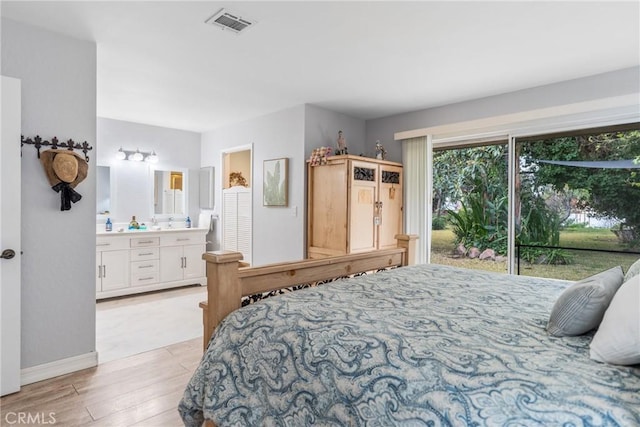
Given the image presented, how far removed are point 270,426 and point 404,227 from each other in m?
3.50

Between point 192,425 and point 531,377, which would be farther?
point 192,425

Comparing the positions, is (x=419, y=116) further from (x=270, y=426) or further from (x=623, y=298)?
(x=270, y=426)

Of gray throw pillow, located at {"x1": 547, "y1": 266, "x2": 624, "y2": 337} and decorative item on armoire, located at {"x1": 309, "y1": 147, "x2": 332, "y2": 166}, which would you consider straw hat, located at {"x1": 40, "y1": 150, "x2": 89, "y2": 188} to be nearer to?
decorative item on armoire, located at {"x1": 309, "y1": 147, "x2": 332, "y2": 166}

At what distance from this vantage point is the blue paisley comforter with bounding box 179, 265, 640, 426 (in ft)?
2.79

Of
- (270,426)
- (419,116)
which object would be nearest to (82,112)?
(270,426)

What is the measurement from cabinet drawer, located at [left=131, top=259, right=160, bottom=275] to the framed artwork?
1729 mm

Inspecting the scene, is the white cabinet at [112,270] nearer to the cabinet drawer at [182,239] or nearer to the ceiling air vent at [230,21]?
the cabinet drawer at [182,239]

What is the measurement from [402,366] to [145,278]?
4484 mm

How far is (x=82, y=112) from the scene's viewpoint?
102 inches

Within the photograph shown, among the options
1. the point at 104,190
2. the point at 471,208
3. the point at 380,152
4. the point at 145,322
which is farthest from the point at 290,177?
the point at 104,190

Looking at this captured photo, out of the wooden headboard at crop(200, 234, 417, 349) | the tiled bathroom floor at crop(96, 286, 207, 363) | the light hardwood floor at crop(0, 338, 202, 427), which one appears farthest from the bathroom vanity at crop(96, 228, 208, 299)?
the wooden headboard at crop(200, 234, 417, 349)

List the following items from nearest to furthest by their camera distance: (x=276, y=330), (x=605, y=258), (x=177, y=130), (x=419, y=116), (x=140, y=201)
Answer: (x=276, y=330) < (x=605, y=258) < (x=419, y=116) < (x=140, y=201) < (x=177, y=130)

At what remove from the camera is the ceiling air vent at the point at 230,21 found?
2193 millimetres

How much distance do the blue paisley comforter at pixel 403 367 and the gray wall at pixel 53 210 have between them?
1606 millimetres
